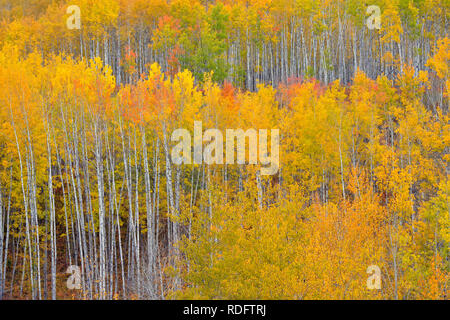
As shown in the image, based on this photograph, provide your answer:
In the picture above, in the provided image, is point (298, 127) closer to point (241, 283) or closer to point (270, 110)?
point (270, 110)

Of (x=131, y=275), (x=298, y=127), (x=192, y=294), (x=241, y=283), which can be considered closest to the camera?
(x=192, y=294)

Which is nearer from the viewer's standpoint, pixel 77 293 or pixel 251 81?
pixel 77 293

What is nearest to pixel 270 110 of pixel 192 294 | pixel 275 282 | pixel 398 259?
pixel 398 259

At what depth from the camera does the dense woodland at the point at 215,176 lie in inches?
753

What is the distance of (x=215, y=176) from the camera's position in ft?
88.5

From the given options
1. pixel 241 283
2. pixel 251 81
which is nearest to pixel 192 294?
pixel 241 283

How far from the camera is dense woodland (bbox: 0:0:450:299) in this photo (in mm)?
19125

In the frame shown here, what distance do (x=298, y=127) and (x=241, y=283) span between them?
15750 mm

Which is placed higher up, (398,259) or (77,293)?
(398,259)

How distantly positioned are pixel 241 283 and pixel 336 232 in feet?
27.3

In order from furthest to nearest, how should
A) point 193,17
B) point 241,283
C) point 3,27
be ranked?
point 3,27 < point 193,17 < point 241,283

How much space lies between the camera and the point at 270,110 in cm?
3075

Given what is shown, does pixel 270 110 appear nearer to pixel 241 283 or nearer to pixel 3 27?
pixel 241 283
